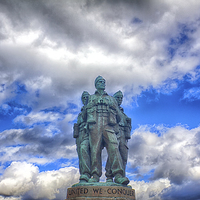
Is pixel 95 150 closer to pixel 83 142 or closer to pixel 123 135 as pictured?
pixel 83 142

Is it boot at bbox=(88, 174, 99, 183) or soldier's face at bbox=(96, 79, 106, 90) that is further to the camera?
soldier's face at bbox=(96, 79, 106, 90)

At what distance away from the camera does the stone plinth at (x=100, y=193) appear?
9883mm

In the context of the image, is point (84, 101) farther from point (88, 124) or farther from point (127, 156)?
point (127, 156)

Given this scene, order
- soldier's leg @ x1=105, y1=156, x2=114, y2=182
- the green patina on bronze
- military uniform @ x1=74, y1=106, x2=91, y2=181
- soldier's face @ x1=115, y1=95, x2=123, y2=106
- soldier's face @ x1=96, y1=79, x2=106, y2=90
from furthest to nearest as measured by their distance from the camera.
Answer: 1. soldier's face @ x1=115, y1=95, x2=123, y2=106
2. soldier's face @ x1=96, y1=79, x2=106, y2=90
3. soldier's leg @ x1=105, y1=156, x2=114, y2=182
4. military uniform @ x1=74, y1=106, x2=91, y2=181
5. the green patina on bronze

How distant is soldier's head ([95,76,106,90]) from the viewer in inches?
516

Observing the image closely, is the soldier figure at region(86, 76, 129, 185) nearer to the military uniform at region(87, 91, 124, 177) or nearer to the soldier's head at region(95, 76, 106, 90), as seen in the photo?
the military uniform at region(87, 91, 124, 177)

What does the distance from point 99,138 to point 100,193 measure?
8.99ft

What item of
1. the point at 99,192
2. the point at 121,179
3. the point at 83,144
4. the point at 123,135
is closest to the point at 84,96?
the point at 83,144

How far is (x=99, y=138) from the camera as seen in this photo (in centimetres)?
1174

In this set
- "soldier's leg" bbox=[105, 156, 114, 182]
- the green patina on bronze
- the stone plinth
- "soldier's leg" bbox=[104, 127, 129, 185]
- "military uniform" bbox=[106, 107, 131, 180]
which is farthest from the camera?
"military uniform" bbox=[106, 107, 131, 180]

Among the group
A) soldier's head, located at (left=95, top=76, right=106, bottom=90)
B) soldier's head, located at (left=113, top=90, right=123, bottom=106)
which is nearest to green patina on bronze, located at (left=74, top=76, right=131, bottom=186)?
soldier's head, located at (left=95, top=76, right=106, bottom=90)

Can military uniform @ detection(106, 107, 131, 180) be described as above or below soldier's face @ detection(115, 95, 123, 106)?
below

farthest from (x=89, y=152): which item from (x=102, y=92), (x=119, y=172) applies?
(x=102, y=92)

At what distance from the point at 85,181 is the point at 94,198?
120cm
